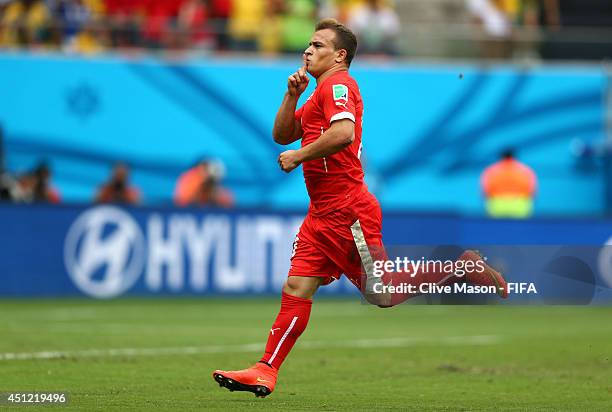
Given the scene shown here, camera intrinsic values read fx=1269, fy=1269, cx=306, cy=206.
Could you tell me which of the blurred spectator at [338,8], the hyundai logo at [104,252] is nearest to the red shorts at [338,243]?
the hyundai logo at [104,252]

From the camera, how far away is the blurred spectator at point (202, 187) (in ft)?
71.3

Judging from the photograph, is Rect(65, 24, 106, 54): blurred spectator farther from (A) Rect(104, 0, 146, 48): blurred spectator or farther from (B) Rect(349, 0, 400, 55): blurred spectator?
(B) Rect(349, 0, 400, 55): blurred spectator

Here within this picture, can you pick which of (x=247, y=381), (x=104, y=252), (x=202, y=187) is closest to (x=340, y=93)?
(x=247, y=381)

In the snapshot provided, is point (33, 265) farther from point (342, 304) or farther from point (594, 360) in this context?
point (594, 360)

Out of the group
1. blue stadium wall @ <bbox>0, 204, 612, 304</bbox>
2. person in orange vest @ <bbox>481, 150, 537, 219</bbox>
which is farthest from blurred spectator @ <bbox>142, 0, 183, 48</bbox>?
person in orange vest @ <bbox>481, 150, 537, 219</bbox>

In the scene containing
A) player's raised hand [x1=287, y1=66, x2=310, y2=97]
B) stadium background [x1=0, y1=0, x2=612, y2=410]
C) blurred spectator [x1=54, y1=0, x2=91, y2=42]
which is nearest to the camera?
player's raised hand [x1=287, y1=66, x2=310, y2=97]

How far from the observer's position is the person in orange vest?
22.3 metres

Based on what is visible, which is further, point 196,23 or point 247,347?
point 196,23

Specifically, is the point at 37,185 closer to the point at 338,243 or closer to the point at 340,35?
the point at 340,35

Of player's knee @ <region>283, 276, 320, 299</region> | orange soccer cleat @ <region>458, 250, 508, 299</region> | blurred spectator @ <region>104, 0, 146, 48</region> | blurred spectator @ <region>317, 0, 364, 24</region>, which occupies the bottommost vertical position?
player's knee @ <region>283, 276, 320, 299</region>

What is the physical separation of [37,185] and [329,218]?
13014mm

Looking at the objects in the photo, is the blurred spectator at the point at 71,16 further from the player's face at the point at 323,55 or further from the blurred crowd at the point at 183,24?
the player's face at the point at 323,55

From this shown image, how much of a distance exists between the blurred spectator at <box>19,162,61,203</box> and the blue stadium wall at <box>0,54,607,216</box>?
178cm

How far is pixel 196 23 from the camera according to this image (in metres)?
23.0
